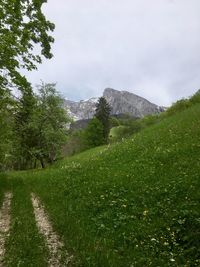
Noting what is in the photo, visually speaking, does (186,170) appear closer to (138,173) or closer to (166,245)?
(138,173)

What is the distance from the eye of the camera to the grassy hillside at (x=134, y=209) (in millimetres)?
13422

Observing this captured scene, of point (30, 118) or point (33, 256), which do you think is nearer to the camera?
point (33, 256)

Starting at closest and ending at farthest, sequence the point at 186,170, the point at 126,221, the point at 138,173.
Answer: the point at 126,221
the point at 186,170
the point at 138,173

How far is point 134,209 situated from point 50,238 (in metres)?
4.19

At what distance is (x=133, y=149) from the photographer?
34312 millimetres

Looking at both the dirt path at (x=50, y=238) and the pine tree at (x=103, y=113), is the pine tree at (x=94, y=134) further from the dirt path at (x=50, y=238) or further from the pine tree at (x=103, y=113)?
the dirt path at (x=50, y=238)

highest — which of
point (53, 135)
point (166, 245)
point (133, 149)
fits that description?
point (53, 135)

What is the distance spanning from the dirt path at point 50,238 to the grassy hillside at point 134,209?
0.97ft

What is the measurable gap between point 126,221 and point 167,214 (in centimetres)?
173

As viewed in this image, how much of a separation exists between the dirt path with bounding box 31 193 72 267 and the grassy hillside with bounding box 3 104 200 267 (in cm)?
29

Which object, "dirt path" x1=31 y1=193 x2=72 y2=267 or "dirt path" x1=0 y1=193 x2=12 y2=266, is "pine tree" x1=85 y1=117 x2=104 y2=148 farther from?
"dirt path" x1=31 y1=193 x2=72 y2=267

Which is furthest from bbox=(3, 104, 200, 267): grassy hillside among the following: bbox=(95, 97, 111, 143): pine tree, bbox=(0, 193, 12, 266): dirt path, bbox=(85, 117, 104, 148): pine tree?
bbox=(95, 97, 111, 143): pine tree

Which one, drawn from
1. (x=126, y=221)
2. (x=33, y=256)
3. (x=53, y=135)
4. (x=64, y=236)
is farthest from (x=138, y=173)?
(x=53, y=135)

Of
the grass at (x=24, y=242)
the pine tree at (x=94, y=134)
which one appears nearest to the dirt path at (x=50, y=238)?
the grass at (x=24, y=242)
